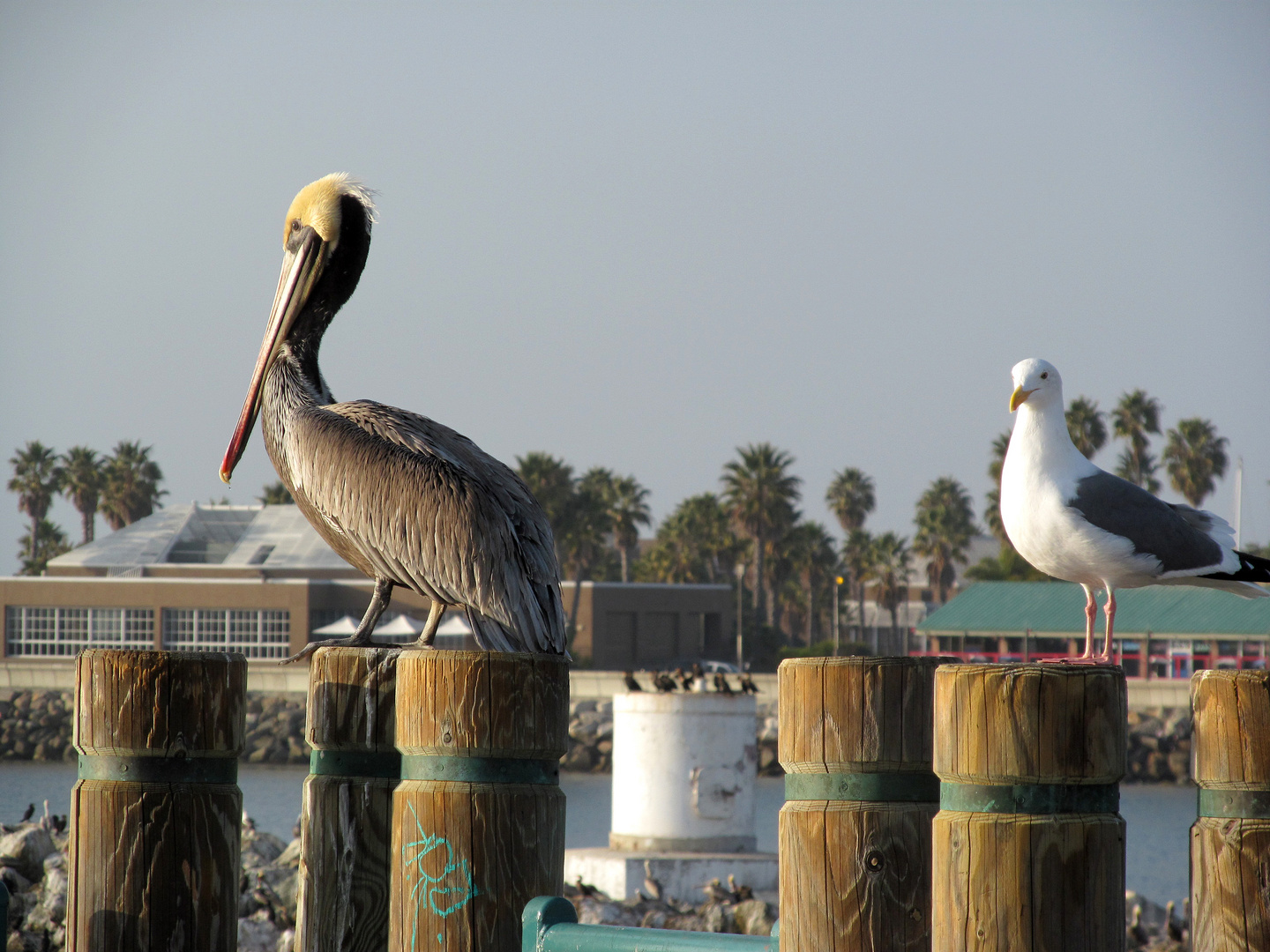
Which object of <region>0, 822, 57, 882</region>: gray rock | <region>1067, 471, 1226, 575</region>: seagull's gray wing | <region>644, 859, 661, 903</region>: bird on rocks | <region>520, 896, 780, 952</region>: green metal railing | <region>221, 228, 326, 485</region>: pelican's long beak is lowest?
<region>644, 859, 661, 903</region>: bird on rocks

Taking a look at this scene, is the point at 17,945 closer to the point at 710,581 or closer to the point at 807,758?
the point at 807,758

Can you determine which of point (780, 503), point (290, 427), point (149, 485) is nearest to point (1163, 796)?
point (780, 503)

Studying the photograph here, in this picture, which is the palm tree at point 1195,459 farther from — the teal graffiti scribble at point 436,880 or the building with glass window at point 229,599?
the teal graffiti scribble at point 436,880

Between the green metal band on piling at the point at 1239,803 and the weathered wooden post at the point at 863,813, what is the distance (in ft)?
1.93

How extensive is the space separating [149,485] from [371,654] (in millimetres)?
91704

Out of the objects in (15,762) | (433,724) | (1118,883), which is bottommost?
(15,762)

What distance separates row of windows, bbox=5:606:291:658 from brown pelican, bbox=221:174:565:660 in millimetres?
62792

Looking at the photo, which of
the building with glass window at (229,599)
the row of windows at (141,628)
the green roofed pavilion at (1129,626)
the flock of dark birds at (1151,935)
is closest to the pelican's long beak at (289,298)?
the flock of dark birds at (1151,935)

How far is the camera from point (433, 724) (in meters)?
3.37

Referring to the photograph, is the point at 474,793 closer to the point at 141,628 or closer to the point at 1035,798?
the point at 1035,798

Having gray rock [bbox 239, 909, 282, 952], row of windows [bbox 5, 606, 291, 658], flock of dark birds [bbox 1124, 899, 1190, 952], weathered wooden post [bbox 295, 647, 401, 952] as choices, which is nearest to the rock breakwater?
row of windows [bbox 5, 606, 291, 658]

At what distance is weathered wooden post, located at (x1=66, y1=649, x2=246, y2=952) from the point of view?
3.62 meters

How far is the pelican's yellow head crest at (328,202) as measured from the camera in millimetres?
7008

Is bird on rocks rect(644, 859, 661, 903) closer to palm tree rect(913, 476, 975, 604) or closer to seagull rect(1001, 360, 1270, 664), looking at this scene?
seagull rect(1001, 360, 1270, 664)
